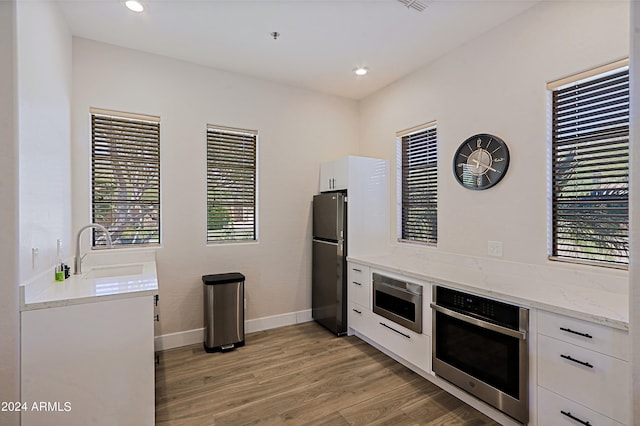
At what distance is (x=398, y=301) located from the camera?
113 inches

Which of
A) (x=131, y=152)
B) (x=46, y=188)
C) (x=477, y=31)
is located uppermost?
(x=477, y=31)

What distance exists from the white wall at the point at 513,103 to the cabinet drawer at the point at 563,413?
89 centimetres

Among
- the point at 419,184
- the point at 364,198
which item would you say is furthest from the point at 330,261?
the point at 419,184

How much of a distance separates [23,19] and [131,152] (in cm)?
147

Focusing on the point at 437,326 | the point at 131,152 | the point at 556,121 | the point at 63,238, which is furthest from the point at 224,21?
the point at 437,326

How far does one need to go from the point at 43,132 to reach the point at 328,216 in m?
2.58

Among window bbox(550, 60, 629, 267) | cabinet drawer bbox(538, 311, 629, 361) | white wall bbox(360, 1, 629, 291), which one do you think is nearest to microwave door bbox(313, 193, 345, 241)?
white wall bbox(360, 1, 629, 291)

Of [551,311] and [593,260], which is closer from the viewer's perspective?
[551,311]

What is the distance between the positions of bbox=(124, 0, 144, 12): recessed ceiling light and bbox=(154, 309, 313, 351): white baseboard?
2.98m

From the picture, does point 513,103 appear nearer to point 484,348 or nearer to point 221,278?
point 484,348

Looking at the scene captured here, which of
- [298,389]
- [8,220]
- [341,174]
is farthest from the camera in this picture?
[341,174]

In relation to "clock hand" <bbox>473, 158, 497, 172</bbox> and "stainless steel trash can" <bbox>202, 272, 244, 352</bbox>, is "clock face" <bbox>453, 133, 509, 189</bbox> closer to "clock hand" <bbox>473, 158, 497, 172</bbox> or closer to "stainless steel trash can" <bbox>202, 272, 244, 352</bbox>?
"clock hand" <bbox>473, 158, 497, 172</bbox>

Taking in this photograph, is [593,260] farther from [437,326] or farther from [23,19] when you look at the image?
[23,19]

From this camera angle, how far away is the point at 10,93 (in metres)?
1.68
